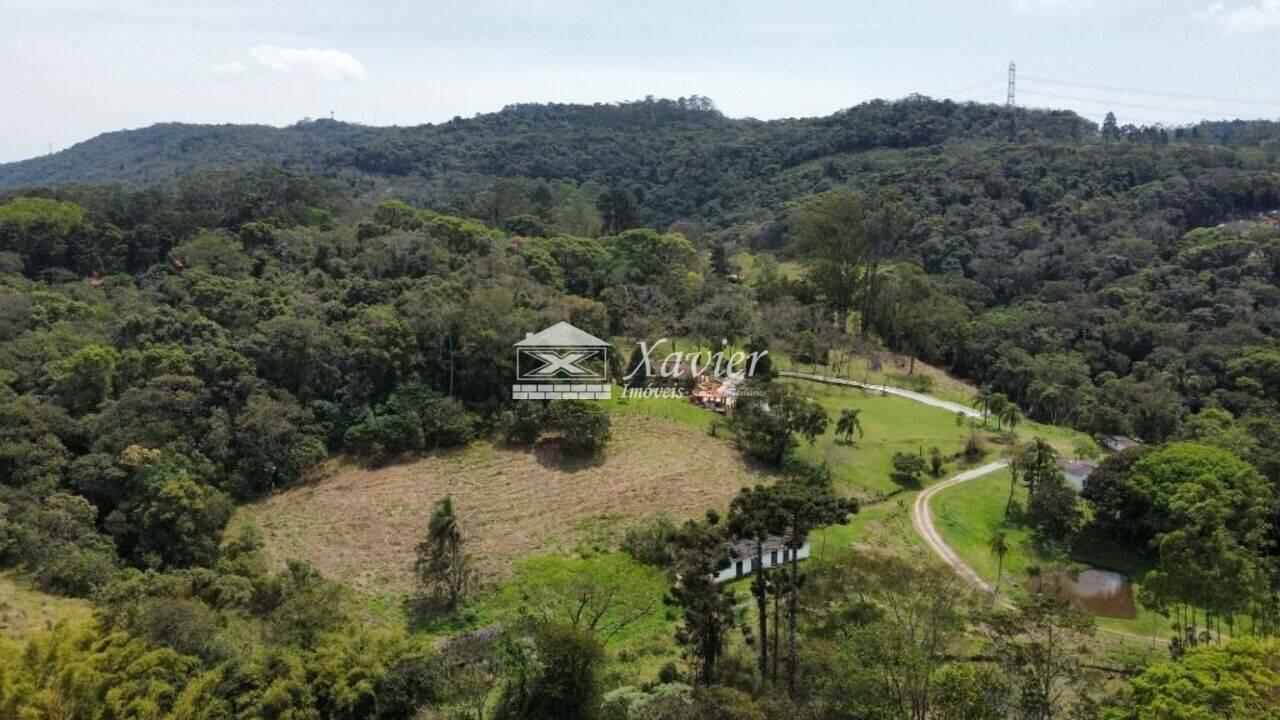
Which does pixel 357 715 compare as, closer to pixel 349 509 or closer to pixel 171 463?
pixel 349 509

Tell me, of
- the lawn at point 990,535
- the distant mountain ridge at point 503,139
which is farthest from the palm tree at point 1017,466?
the distant mountain ridge at point 503,139

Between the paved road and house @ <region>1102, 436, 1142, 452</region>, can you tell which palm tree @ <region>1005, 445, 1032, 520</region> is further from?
the paved road

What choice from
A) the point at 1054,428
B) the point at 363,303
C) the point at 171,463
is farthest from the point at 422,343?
the point at 1054,428

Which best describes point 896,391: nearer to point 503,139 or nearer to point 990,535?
point 990,535

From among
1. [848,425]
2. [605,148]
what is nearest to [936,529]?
[848,425]

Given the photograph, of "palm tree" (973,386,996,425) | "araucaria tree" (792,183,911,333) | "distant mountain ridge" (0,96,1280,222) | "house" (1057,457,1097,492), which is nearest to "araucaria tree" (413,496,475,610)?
"house" (1057,457,1097,492)

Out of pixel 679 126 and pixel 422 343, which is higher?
pixel 679 126
